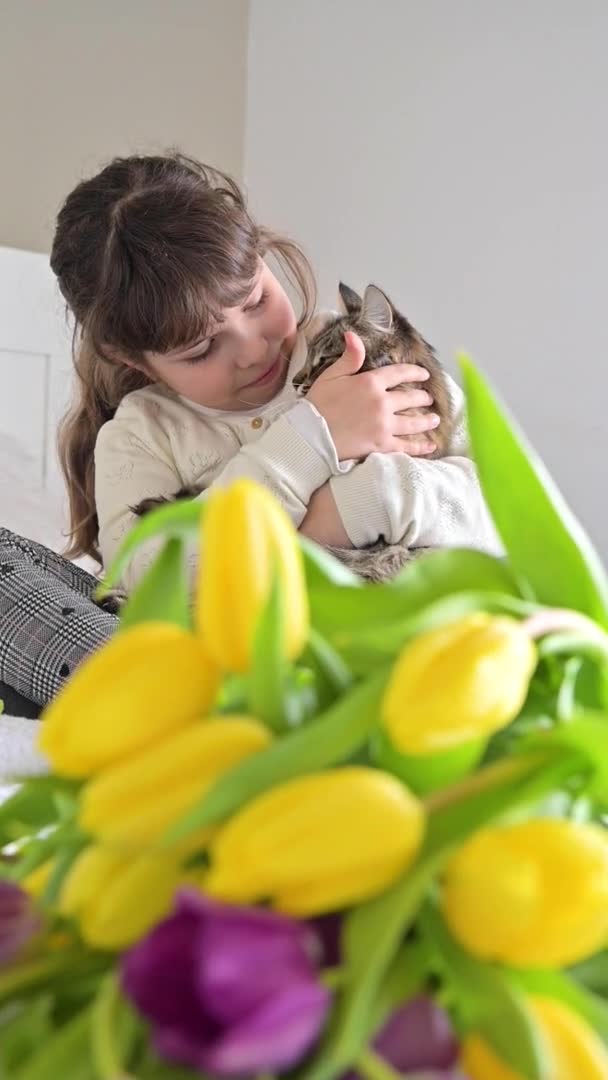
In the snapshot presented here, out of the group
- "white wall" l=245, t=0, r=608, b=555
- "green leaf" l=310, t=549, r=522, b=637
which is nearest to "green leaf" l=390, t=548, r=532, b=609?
"green leaf" l=310, t=549, r=522, b=637

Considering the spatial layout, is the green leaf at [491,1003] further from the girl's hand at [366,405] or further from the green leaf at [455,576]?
the girl's hand at [366,405]

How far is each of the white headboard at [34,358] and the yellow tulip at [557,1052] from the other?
6.41ft

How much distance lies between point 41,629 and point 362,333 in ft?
1.65

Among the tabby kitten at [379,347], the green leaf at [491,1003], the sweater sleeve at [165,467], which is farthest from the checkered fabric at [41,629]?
the green leaf at [491,1003]

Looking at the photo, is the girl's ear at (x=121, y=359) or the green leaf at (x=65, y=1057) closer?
the green leaf at (x=65, y=1057)

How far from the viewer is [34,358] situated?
7.36 feet

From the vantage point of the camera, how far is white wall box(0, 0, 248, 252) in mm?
2215

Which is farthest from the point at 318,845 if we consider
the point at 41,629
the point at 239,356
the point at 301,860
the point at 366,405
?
the point at 239,356

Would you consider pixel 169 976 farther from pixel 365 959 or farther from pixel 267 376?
pixel 267 376

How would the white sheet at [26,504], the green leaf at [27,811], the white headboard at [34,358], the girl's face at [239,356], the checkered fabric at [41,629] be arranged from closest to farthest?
the green leaf at [27,811] < the checkered fabric at [41,629] < the girl's face at [239,356] < the white sheet at [26,504] < the white headboard at [34,358]

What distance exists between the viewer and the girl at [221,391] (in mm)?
1253

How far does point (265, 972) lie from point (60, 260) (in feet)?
4.55

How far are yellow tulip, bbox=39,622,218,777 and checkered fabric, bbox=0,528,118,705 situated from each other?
0.92 meters

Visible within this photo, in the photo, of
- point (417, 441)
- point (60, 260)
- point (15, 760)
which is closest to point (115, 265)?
point (60, 260)
